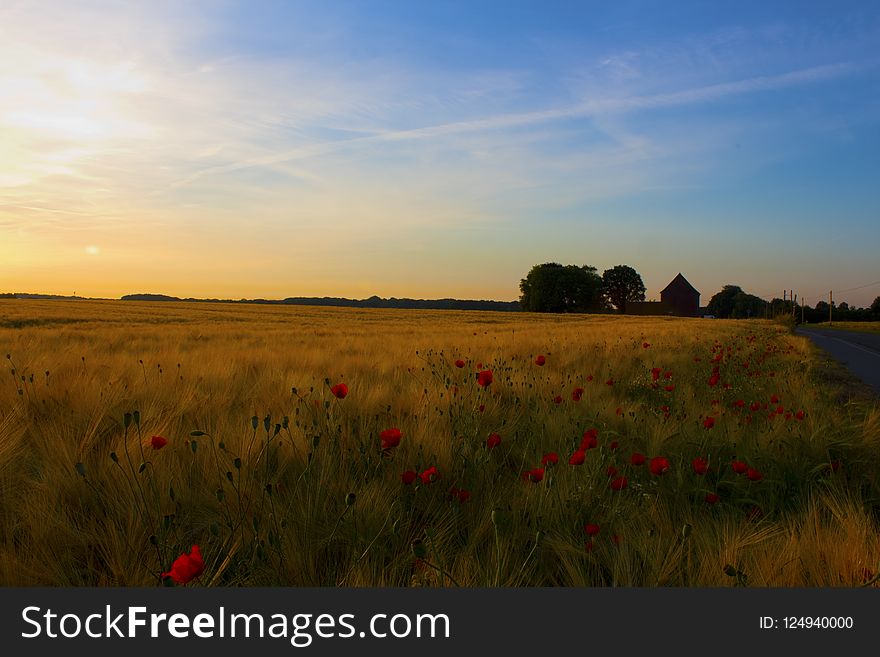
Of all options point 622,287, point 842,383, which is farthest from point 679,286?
point 842,383

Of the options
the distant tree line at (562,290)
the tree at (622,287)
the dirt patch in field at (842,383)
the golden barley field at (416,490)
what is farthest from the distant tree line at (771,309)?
the golden barley field at (416,490)

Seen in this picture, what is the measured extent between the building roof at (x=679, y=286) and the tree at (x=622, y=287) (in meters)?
5.47

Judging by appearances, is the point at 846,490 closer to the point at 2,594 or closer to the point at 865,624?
the point at 865,624

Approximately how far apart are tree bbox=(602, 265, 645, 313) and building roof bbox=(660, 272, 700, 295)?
5469 mm

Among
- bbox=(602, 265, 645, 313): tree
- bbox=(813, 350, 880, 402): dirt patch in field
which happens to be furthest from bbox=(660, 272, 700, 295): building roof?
bbox=(813, 350, 880, 402): dirt patch in field

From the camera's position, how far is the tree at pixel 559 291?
81.8m

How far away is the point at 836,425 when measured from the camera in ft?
11.4

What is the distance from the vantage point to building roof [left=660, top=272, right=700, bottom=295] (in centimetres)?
9625

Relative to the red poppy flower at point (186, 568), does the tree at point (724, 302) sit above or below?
above

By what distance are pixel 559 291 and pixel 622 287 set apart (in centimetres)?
2149

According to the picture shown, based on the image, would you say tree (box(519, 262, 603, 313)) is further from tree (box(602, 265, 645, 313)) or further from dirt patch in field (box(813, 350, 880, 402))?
dirt patch in field (box(813, 350, 880, 402))

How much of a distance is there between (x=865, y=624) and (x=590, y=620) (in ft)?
2.46

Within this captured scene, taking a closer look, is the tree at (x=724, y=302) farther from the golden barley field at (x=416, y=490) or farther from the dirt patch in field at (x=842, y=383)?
the golden barley field at (x=416, y=490)

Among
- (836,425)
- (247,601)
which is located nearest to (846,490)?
(836,425)
